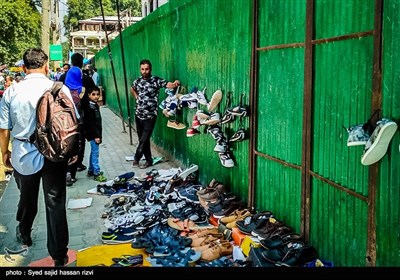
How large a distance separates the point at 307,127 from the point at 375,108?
0.93 metres

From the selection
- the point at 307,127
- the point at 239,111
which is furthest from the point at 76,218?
the point at 307,127

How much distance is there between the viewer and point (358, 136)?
9.78 ft

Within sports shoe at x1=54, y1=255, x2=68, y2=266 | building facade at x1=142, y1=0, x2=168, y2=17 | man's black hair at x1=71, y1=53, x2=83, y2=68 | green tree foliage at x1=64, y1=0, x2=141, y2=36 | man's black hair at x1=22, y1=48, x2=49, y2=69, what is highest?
green tree foliage at x1=64, y1=0, x2=141, y2=36

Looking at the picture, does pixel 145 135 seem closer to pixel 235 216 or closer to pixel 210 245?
pixel 235 216

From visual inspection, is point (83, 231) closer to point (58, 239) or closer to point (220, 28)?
point (58, 239)

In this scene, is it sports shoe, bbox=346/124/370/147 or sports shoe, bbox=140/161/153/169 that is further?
sports shoe, bbox=140/161/153/169

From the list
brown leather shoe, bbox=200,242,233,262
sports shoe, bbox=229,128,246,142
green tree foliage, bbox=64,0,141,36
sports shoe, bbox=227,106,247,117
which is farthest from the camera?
green tree foliage, bbox=64,0,141,36

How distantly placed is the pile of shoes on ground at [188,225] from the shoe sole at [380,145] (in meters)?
1.10

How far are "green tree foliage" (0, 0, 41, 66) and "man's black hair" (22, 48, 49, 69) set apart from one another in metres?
25.9

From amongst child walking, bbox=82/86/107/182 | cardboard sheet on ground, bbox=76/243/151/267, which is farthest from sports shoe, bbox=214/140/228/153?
child walking, bbox=82/86/107/182

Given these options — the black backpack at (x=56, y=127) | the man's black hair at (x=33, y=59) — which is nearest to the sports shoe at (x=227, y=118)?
the black backpack at (x=56, y=127)

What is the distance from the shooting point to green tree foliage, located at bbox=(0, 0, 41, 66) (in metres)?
27.6

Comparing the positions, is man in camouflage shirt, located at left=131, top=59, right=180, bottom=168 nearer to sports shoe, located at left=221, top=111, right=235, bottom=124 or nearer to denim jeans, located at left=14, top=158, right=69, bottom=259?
sports shoe, located at left=221, top=111, right=235, bottom=124


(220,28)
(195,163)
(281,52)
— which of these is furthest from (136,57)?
(281,52)
